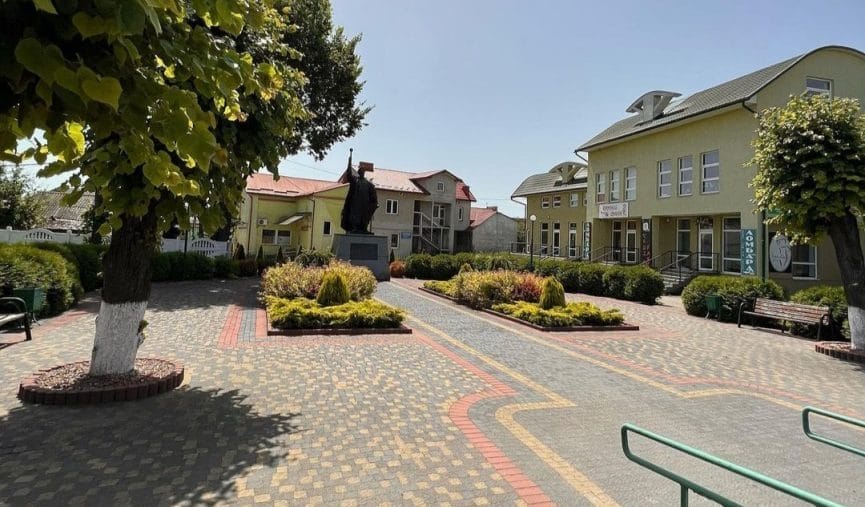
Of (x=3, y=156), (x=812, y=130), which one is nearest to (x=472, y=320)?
(x=812, y=130)

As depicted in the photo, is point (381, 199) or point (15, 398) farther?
point (381, 199)

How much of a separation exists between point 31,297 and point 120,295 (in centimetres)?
563

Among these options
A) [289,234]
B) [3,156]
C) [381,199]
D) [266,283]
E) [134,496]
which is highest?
[381,199]

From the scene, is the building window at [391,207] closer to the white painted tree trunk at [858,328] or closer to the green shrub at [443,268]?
the green shrub at [443,268]

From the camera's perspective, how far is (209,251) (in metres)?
25.1

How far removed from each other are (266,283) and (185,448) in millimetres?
9928

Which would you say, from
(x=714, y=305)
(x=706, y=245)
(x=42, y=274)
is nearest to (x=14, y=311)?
(x=42, y=274)

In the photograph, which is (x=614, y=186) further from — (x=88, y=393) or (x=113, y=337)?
(x=88, y=393)

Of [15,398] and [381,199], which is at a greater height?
[381,199]

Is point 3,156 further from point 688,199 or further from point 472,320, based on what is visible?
point 688,199

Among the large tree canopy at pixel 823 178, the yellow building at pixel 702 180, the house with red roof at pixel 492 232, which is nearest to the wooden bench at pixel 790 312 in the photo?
the large tree canopy at pixel 823 178

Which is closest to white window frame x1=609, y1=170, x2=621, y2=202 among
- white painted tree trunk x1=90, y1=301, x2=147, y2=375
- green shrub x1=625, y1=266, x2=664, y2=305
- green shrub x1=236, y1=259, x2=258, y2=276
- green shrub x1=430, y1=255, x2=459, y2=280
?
green shrub x1=430, y1=255, x2=459, y2=280

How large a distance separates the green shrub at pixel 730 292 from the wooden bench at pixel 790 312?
511 mm

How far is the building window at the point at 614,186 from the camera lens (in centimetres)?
2953
